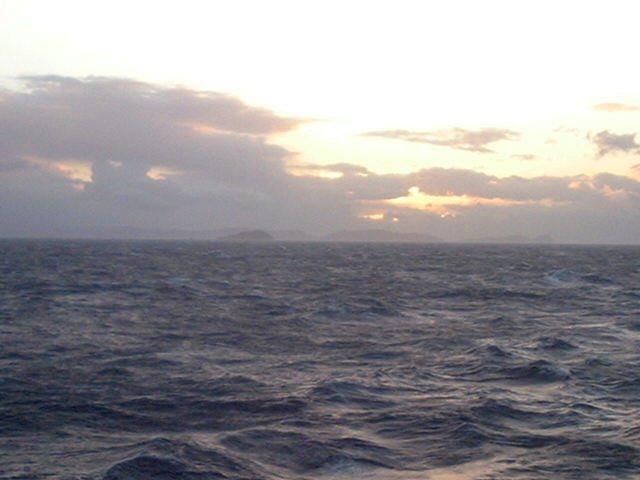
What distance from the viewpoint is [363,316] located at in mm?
37438

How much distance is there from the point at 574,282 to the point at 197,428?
55016 mm

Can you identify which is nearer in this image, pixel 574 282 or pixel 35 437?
pixel 35 437

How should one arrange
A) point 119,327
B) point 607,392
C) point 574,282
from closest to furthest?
point 607,392 < point 119,327 < point 574,282

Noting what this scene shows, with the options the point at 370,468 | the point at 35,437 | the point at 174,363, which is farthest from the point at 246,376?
the point at 370,468

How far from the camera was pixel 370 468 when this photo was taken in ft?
43.9

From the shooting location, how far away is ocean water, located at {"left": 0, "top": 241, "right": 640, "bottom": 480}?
13.7 m

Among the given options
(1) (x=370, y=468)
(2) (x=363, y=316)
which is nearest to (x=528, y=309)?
(2) (x=363, y=316)

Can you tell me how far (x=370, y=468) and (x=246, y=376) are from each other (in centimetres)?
853

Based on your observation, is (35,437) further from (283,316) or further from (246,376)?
(283,316)

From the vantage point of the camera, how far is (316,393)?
752 inches

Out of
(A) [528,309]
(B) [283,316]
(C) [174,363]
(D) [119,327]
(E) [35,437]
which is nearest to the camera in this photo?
(E) [35,437]

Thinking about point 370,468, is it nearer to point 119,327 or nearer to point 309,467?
point 309,467

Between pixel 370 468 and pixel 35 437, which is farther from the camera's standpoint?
pixel 35 437

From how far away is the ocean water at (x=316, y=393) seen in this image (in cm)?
1367
